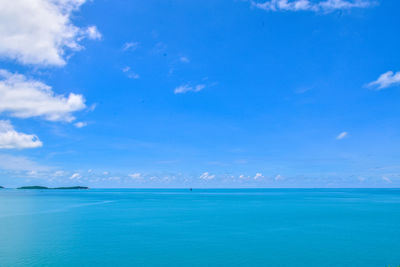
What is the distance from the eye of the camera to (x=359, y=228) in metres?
44.1

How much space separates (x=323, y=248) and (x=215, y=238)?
12.4 meters

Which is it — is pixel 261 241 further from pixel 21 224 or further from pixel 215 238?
pixel 21 224

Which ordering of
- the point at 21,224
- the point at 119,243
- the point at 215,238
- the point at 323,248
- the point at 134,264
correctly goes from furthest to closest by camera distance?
1. the point at 21,224
2. the point at 215,238
3. the point at 119,243
4. the point at 323,248
5. the point at 134,264

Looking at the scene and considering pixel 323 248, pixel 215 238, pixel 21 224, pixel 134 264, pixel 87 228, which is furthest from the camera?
pixel 21 224

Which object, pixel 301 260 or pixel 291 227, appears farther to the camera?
pixel 291 227

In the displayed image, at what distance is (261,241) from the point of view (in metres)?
34.2

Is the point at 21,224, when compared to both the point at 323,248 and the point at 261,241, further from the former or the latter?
the point at 323,248

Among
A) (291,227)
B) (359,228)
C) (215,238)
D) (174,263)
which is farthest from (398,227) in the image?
(174,263)

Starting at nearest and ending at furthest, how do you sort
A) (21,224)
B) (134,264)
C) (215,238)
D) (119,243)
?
(134,264)
(119,243)
(215,238)
(21,224)

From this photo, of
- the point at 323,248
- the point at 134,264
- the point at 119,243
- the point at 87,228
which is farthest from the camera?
the point at 87,228

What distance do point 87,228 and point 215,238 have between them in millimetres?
20696

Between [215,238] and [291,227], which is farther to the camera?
[291,227]

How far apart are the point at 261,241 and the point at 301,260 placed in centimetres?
785

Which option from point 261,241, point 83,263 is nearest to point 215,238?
point 261,241
